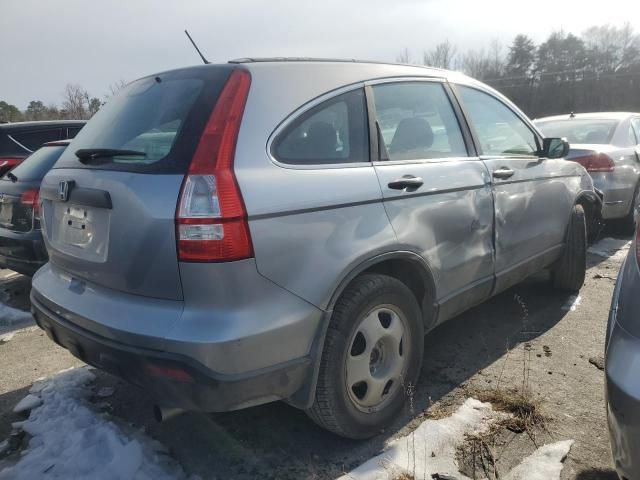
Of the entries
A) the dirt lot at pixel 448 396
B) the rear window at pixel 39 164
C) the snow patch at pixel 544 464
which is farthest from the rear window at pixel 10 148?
the snow patch at pixel 544 464

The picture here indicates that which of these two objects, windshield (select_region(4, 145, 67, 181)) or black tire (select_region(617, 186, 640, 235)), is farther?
black tire (select_region(617, 186, 640, 235))

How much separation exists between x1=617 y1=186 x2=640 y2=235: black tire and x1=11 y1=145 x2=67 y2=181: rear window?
6.58 meters

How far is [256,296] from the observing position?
1919mm

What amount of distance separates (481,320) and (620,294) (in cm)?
219

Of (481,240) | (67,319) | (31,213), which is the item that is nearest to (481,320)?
(481,240)

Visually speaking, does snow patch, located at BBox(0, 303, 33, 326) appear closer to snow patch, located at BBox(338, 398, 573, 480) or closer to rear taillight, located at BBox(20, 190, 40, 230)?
rear taillight, located at BBox(20, 190, 40, 230)

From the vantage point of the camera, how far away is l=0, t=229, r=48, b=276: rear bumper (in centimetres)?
425

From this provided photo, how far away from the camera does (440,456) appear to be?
2.40m

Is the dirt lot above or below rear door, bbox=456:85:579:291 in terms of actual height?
below

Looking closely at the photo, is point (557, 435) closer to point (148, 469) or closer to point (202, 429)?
point (202, 429)

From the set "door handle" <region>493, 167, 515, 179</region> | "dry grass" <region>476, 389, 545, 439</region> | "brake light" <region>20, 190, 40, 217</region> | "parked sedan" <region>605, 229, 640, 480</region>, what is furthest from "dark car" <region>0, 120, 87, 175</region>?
"parked sedan" <region>605, 229, 640, 480</region>

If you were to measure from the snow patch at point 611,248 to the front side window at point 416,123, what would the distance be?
3.60 metres

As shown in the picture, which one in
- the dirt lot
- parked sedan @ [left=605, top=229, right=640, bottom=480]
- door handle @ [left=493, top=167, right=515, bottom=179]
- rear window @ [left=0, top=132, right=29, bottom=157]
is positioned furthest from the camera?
rear window @ [left=0, top=132, right=29, bottom=157]

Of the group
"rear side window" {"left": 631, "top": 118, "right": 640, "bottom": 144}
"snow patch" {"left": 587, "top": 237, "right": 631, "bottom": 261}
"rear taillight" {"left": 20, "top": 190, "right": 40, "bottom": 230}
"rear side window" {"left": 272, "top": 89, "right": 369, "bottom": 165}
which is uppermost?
"rear side window" {"left": 272, "top": 89, "right": 369, "bottom": 165}
